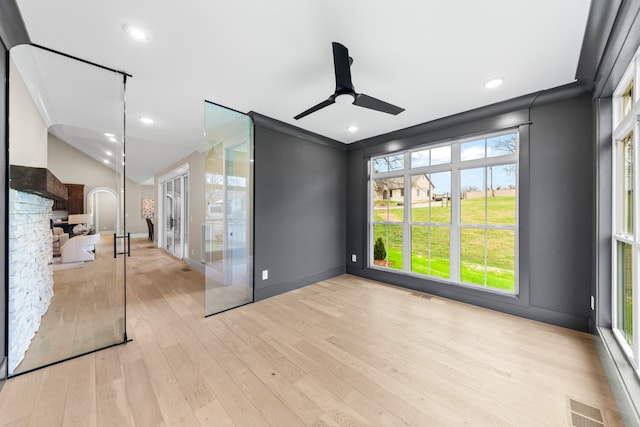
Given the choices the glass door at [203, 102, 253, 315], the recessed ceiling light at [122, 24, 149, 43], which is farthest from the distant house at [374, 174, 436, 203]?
the recessed ceiling light at [122, 24, 149, 43]

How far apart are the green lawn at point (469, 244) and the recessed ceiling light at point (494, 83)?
4.36 ft

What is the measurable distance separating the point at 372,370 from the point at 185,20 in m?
2.82

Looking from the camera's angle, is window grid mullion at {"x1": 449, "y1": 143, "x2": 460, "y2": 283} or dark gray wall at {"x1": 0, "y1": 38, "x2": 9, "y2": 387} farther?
window grid mullion at {"x1": 449, "y1": 143, "x2": 460, "y2": 283}

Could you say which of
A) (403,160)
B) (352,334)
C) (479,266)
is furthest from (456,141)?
(352,334)

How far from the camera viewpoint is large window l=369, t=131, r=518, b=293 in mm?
3072

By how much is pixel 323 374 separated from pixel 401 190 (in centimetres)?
Answer: 306

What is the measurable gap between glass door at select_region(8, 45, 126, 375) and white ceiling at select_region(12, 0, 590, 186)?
0.36m

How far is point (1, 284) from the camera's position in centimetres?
170

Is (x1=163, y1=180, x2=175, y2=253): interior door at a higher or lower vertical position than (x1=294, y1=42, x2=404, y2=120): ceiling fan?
lower

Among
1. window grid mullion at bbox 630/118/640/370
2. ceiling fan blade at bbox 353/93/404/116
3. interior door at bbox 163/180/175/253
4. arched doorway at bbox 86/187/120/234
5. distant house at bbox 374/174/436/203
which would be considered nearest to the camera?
window grid mullion at bbox 630/118/640/370

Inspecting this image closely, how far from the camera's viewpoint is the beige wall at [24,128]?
181cm

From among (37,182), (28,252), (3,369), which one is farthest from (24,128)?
(3,369)

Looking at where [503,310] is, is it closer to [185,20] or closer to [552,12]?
[552,12]

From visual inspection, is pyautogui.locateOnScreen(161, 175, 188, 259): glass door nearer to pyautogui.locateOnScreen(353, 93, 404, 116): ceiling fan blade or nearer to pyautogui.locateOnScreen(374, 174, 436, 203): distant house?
pyautogui.locateOnScreen(374, 174, 436, 203): distant house
